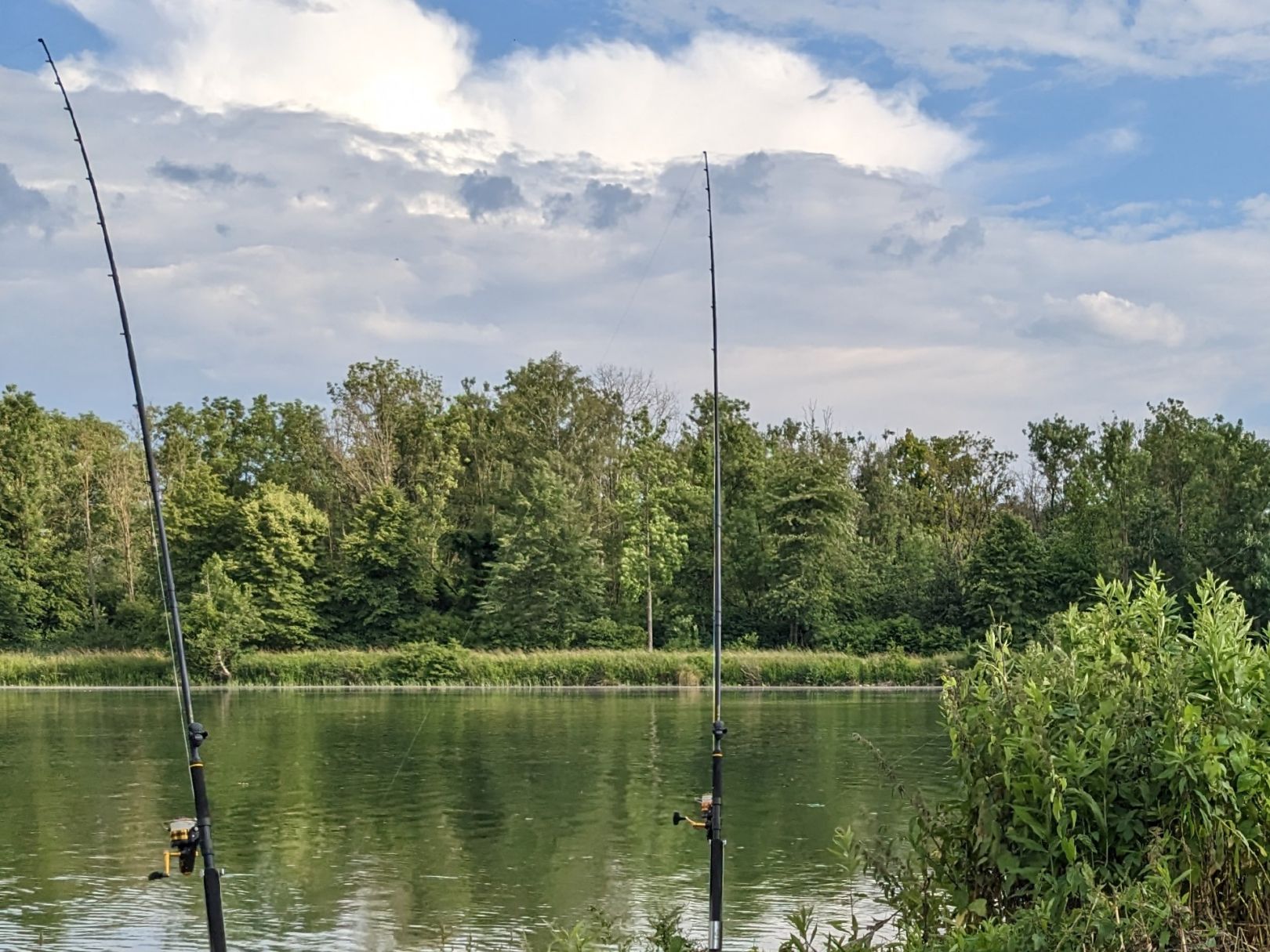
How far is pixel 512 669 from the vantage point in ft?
159

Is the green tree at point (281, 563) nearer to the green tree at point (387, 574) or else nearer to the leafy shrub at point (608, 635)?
the green tree at point (387, 574)

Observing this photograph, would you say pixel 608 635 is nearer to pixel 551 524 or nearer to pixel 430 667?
pixel 551 524

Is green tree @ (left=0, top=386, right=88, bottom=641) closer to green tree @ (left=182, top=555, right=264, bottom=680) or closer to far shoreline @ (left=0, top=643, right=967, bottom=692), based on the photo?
green tree @ (left=182, top=555, right=264, bottom=680)

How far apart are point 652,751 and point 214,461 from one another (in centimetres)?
4546

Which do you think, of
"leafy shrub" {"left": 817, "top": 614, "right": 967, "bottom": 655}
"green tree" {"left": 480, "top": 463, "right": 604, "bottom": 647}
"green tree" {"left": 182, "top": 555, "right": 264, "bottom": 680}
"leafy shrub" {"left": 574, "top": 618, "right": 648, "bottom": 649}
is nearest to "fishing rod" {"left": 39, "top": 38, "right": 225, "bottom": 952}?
"green tree" {"left": 182, "top": 555, "right": 264, "bottom": 680}

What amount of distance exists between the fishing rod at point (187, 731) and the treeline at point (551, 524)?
47.2 meters

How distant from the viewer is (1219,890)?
20.4 ft

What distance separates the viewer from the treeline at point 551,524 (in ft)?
185

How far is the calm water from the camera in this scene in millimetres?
12352

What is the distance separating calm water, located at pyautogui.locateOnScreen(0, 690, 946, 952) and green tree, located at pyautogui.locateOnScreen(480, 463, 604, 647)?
2310 cm

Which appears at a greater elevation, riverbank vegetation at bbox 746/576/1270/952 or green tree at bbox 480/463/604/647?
green tree at bbox 480/463/604/647

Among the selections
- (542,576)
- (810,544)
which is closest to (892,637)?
(810,544)

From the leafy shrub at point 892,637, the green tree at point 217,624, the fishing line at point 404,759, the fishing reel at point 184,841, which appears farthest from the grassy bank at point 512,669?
the fishing reel at point 184,841

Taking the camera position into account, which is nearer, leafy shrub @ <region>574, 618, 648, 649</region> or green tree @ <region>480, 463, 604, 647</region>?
leafy shrub @ <region>574, 618, 648, 649</region>
